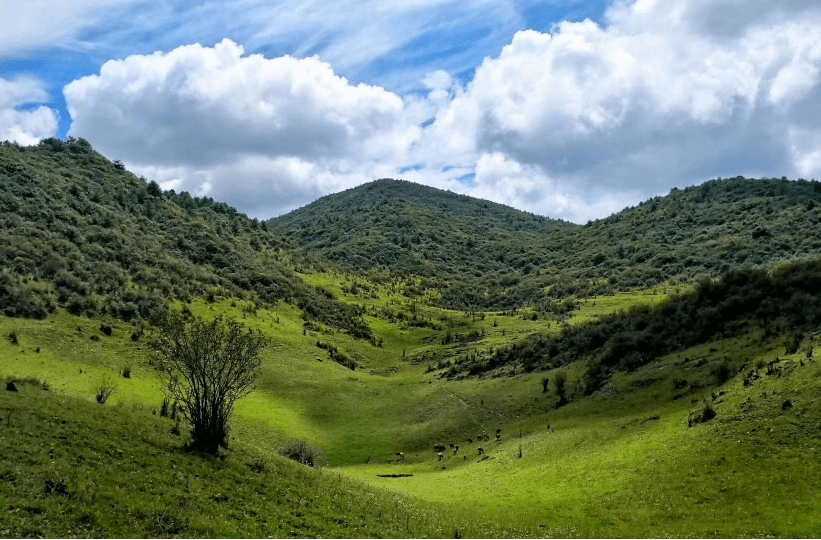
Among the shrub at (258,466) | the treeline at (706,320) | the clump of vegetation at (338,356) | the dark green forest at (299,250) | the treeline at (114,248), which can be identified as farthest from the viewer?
the clump of vegetation at (338,356)

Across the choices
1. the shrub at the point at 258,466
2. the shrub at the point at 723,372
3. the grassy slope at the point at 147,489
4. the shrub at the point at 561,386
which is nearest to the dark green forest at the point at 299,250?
the shrub at the point at 561,386

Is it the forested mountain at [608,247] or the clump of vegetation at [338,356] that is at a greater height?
the forested mountain at [608,247]

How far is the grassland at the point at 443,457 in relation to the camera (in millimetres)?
16844

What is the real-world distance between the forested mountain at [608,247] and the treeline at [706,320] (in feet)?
162

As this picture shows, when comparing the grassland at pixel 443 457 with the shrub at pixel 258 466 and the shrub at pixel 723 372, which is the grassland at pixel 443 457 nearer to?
the shrub at pixel 258 466

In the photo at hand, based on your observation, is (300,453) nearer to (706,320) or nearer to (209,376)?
(209,376)

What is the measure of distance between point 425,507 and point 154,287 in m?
52.7

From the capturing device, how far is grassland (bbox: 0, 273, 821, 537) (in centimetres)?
1684

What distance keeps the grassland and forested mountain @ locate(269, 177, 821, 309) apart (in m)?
60.8

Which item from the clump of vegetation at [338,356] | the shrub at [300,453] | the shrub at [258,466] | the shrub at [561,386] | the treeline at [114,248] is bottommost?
the shrub at [300,453]

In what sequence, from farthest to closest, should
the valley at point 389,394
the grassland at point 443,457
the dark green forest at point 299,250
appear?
the dark green forest at point 299,250, the valley at point 389,394, the grassland at point 443,457

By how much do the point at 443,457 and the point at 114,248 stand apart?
55.7 meters

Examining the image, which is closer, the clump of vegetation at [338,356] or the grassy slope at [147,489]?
the grassy slope at [147,489]

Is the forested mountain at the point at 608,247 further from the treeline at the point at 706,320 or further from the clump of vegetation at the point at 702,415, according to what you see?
the clump of vegetation at the point at 702,415
